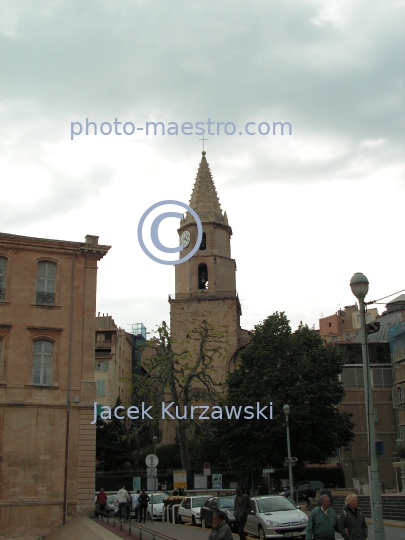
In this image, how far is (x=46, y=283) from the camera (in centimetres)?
2933

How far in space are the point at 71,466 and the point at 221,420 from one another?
51.9 feet

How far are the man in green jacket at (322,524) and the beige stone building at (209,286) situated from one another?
4775cm

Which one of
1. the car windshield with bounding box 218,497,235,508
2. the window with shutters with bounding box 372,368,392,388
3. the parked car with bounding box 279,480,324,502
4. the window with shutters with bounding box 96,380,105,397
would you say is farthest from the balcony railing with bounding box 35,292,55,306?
the window with shutters with bounding box 96,380,105,397

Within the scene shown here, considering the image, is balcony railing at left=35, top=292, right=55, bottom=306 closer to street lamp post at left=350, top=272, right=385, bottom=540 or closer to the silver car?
the silver car

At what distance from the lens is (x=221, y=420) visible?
41500 mm

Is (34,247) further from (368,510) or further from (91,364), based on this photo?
(368,510)

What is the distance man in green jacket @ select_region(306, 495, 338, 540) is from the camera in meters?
9.87

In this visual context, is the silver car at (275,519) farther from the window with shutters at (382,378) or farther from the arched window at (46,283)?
the window with shutters at (382,378)

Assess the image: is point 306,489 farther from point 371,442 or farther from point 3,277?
point 371,442

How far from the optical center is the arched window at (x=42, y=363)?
28.0 m

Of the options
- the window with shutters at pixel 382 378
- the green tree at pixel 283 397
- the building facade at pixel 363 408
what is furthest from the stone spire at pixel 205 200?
the green tree at pixel 283 397

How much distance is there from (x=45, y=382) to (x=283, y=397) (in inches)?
643

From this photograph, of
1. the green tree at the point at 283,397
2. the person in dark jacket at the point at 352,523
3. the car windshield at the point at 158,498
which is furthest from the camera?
the green tree at the point at 283,397

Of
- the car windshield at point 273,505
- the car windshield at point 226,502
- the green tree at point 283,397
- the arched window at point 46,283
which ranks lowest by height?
the car windshield at point 226,502
